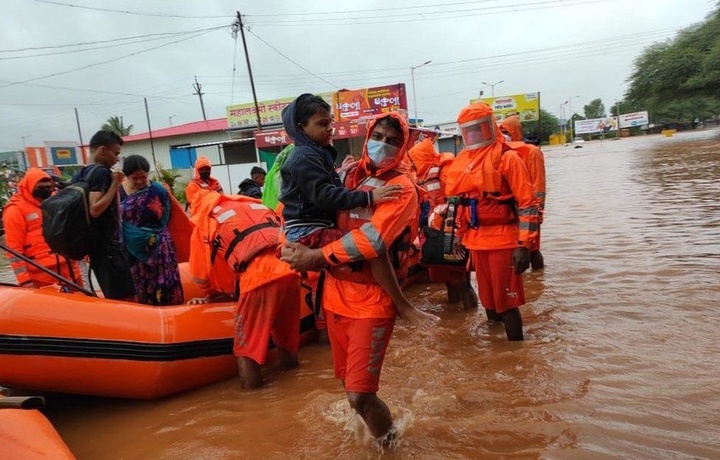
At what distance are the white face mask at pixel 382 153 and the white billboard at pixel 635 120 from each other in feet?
281

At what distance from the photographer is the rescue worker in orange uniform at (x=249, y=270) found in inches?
136

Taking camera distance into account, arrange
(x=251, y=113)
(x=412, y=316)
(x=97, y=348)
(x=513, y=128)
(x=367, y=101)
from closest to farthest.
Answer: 1. (x=412, y=316)
2. (x=97, y=348)
3. (x=513, y=128)
4. (x=367, y=101)
5. (x=251, y=113)

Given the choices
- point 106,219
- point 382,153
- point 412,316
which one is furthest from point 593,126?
point 412,316

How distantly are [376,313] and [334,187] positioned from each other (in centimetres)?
60

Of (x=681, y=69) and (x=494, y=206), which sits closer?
(x=494, y=206)

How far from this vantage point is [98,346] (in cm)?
323

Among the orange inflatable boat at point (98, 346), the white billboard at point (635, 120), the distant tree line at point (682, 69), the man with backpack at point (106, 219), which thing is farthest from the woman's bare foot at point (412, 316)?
the white billboard at point (635, 120)

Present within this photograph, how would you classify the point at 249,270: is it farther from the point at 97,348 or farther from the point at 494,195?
the point at 494,195

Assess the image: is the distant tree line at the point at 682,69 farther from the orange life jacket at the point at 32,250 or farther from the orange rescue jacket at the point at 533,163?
the orange life jacket at the point at 32,250

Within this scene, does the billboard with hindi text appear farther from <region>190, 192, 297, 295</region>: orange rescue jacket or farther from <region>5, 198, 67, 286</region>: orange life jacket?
<region>190, 192, 297, 295</region>: orange rescue jacket

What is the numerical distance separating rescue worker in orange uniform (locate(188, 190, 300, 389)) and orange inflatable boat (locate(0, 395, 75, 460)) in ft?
4.00

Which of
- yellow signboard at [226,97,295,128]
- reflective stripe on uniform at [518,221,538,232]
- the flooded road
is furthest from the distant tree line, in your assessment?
reflective stripe on uniform at [518,221,538,232]

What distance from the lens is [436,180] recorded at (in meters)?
5.68

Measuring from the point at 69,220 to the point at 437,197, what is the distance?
135 inches
